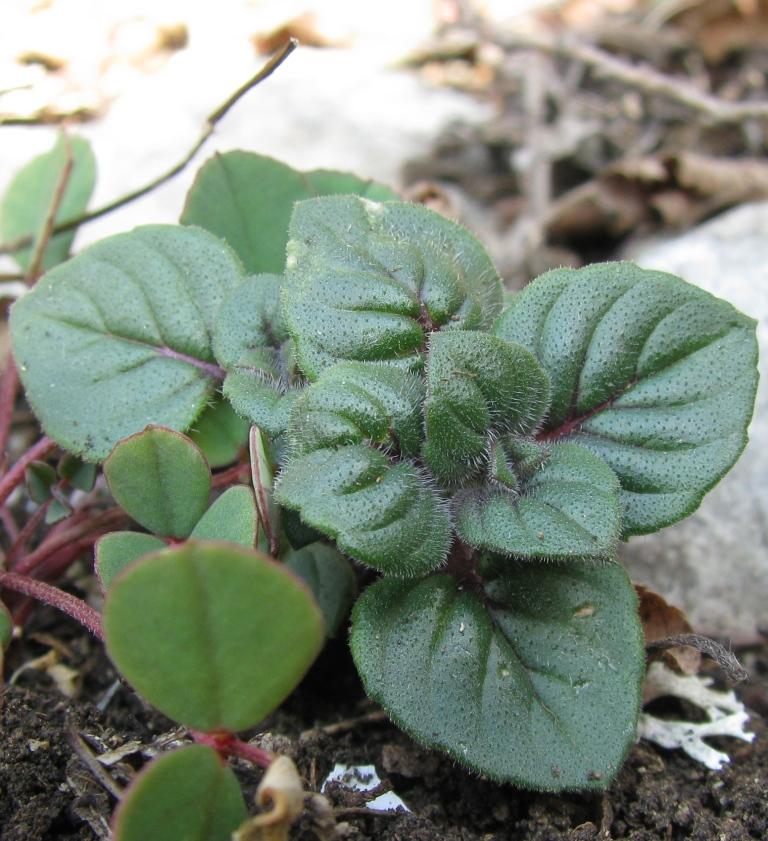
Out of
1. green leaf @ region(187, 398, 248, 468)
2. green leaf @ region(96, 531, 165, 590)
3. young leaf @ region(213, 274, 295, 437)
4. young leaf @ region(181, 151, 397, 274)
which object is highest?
young leaf @ region(181, 151, 397, 274)

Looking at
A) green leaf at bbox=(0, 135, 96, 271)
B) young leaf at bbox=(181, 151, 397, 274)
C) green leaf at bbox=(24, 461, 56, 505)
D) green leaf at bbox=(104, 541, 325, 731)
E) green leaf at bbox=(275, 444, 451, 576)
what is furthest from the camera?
green leaf at bbox=(0, 135, 96, 271)

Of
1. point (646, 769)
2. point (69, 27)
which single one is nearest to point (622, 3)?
point (69, 27)

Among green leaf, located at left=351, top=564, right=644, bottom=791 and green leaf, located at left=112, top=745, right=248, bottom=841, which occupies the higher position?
green leaf, located at left=112, top=745, right=248, bottom=841

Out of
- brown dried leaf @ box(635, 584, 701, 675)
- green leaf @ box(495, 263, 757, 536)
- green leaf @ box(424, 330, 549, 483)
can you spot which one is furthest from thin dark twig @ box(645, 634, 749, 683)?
green leaf @ box(424, 330, 549, 483)

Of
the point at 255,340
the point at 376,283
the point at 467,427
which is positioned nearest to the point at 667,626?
the point at 467,427

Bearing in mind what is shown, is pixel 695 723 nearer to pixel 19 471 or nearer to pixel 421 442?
pixel 421 442

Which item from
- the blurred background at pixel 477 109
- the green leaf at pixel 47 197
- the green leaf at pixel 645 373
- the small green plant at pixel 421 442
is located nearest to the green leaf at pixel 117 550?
the small green plant at pixel 421 442

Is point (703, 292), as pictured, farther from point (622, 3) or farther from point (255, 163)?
point (622, 3)

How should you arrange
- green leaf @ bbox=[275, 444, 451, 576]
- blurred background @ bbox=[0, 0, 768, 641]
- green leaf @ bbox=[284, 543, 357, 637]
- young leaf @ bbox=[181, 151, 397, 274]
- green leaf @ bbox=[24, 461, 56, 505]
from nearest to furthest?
green leaf @ bbox=[275, 444, 451, 576] < green leaf @ bbox=[284, 543, 357, 637] < green leaf @ bbox=[24, 461, 56, 505] < young leaf @ bbox=[181, 151, 397, 274] < blurred background @ bbox=[0, 0, 768, 641]

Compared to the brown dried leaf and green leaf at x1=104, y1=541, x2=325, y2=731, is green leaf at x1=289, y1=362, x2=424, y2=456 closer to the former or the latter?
green leaf at x1=104, y1=541, x2=325, y2=731
